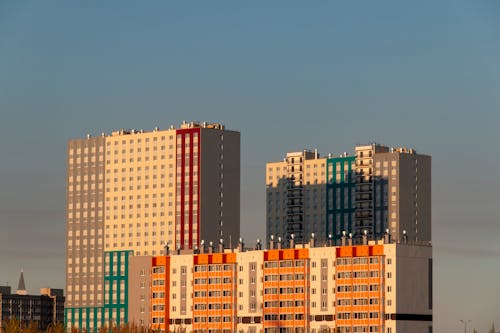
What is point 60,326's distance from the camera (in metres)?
172

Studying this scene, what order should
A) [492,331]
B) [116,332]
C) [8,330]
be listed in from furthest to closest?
1. [116,332]
2. [8,330]
3. [492,331]

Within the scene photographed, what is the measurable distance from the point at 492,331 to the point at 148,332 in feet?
171

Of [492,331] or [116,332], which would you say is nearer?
[492,331]

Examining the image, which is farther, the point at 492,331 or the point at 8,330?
the point at 8,330

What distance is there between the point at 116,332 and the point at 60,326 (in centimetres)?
1063

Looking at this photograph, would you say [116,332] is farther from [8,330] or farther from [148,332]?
[8,330]

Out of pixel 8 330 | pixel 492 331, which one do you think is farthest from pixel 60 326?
pixel 492 331

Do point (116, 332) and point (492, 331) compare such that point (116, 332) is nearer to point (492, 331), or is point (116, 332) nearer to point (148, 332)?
point (148, 332)

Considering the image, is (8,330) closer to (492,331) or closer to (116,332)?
(116,332)

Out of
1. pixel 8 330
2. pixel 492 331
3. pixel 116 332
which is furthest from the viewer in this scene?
pixel 116 332

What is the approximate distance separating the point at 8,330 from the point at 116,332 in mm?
18537

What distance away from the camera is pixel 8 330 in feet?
544

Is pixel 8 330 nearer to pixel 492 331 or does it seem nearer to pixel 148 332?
pixel 148 332

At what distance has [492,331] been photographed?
14875 cm
